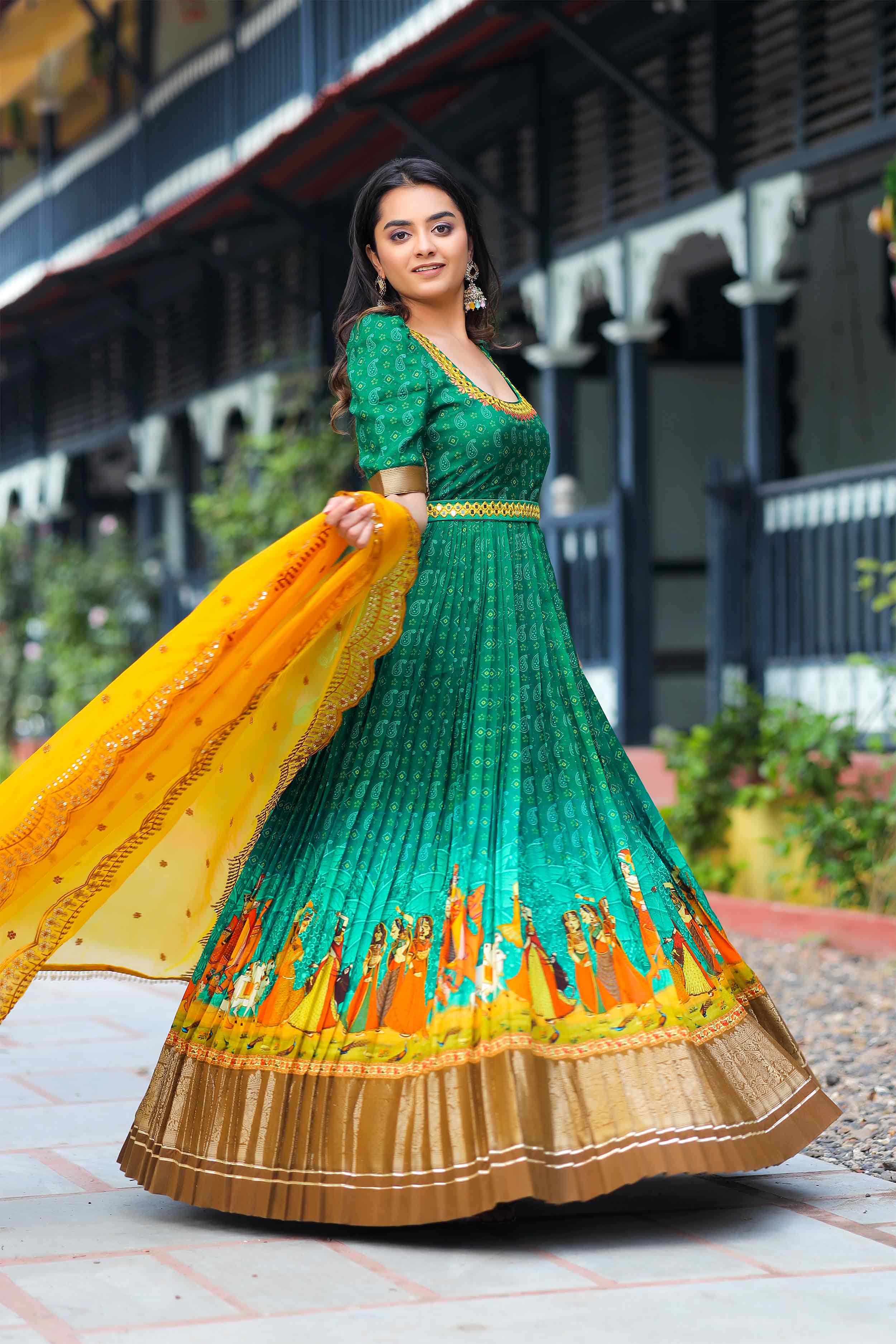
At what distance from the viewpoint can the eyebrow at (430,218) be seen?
3584mm

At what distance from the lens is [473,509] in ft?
11.5

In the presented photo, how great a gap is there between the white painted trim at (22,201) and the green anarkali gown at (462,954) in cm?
1656

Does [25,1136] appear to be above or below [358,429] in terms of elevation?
below

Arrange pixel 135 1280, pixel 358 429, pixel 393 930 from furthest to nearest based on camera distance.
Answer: pixel 358 429, pixel 393 930, pixel 135 1280

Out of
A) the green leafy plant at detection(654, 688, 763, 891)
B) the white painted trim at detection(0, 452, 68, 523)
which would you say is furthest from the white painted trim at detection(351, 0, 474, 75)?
the white painted trim at detection(0, 452, 68, 523)

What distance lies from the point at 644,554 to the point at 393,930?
6615 millimetres

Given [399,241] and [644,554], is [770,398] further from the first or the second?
[399,241]

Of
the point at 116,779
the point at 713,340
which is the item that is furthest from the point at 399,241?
the point at 713,340

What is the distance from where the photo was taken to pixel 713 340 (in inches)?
496

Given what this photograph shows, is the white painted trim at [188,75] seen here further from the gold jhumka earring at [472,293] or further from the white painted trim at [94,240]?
the gold jhumka earring at [472,293]

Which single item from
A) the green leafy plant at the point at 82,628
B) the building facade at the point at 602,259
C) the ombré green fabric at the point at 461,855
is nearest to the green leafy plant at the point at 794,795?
the building facade at the point at 602,259

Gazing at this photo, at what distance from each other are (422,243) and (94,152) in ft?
48.9

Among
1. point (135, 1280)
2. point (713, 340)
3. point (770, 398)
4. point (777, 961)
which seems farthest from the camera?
point (713, 340)

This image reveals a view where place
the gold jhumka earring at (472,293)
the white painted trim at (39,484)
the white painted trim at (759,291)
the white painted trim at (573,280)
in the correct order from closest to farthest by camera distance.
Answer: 1. the gold jhumka earring at (472,293)
2. the white painted trim at (759,291)
3. the white painted trim at (573,280)
4. the white painted trim at (39,484)
